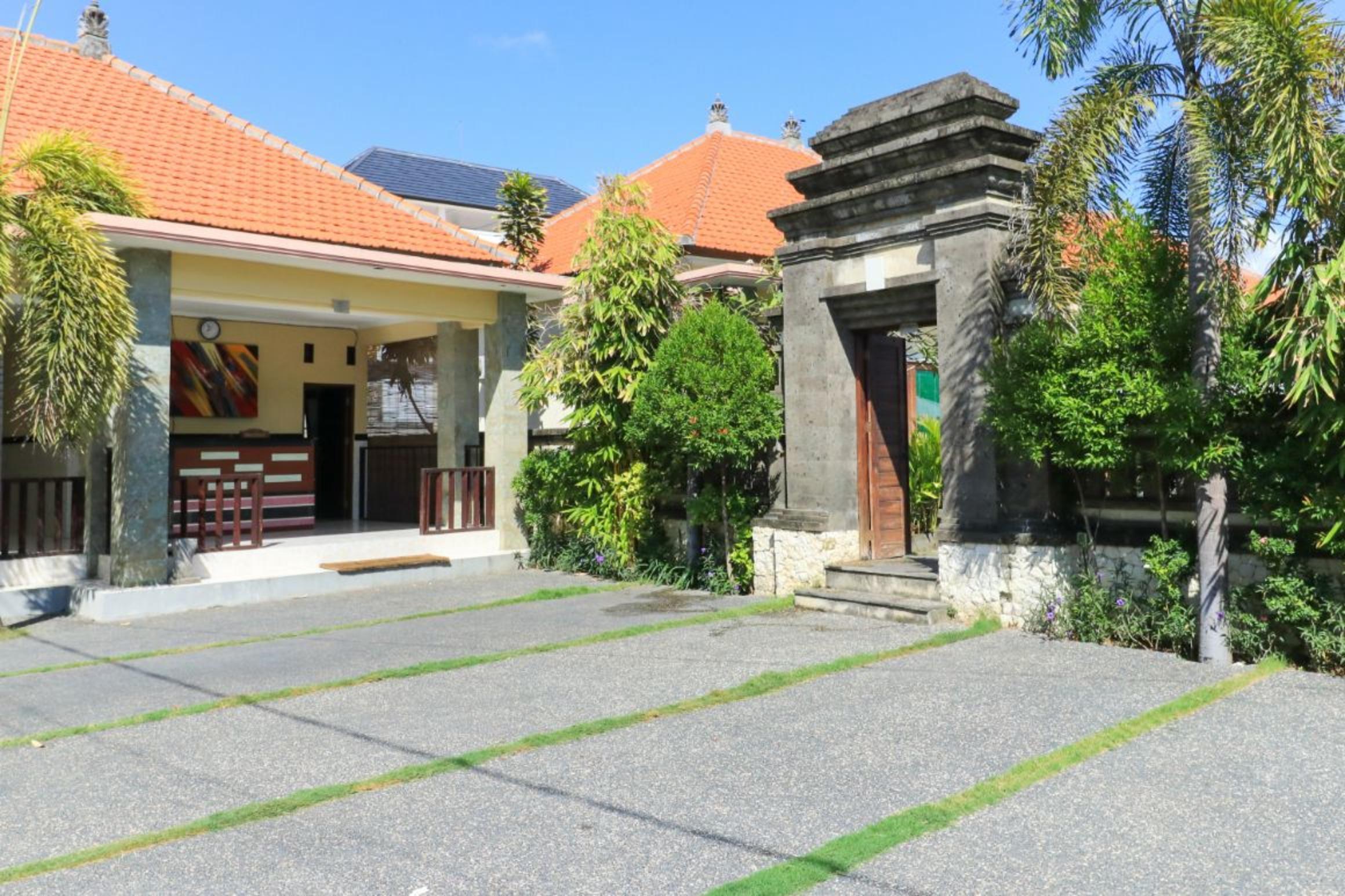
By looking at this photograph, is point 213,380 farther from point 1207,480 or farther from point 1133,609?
point 1207,480

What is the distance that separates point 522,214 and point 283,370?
485cm

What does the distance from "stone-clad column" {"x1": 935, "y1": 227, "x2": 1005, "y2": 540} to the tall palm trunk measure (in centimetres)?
171

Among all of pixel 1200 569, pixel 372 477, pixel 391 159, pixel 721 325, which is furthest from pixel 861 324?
pixel 391 159

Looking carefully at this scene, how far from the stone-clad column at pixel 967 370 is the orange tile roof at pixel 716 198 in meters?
6.77

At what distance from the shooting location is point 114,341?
29.9ft

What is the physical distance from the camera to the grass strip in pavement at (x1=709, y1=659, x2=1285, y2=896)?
149 inches

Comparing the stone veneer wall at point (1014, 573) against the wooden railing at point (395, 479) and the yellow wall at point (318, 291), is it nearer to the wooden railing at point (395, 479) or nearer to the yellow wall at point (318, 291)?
the yellow wall at point (318, 291)

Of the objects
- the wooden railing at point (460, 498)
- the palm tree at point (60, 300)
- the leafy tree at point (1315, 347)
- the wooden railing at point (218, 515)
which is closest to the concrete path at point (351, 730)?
the palm tree at point (60, 300)

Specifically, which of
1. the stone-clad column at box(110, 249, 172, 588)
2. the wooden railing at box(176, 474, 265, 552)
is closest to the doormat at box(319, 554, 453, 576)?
the wooden railing at box(176, 474, 265, 552)

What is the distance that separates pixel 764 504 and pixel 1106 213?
14.6ft

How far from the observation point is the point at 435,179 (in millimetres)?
33344

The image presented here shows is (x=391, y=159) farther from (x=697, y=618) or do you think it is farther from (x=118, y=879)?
(x=118, y=879)

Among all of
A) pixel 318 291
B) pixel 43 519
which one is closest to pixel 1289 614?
pixel 318 291

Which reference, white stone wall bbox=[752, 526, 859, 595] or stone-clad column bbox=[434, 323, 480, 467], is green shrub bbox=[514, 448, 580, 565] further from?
white stone wall bbox=[752, 526, 859, 595]
